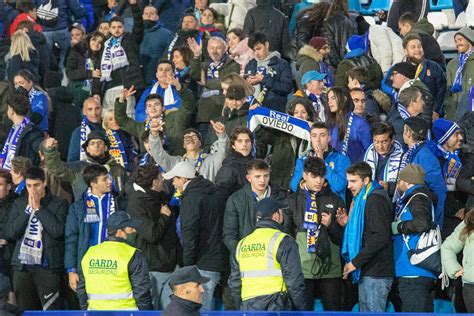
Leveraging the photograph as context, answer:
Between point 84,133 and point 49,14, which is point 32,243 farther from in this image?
point 49,14

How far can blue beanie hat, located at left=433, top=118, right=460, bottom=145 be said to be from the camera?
1534 centimetres

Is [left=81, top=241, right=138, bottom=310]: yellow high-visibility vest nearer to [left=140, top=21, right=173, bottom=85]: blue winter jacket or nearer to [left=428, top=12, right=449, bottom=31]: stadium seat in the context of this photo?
[left=140, top=21, right=173, bottom=85]: blue winter jacket

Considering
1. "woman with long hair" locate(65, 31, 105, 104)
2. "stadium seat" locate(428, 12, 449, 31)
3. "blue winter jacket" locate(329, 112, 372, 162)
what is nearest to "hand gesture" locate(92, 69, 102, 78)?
"woman with long hair" locate(65, 31, 105, 104)

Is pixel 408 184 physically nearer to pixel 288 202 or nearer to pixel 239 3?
pixel 288 202

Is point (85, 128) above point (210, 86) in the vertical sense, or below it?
below

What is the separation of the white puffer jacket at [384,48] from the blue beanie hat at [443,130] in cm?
352

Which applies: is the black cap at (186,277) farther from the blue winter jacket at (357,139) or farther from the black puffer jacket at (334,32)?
the black puffer jacket at (334,32)

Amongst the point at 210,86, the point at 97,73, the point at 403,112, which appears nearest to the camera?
the point at 403,112

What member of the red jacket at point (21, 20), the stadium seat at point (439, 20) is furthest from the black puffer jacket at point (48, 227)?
the stadium seat at point (439, 20)

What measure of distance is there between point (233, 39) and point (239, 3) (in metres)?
2.27

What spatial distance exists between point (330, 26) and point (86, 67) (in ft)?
11.6

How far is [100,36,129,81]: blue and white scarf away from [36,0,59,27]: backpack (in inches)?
87.1

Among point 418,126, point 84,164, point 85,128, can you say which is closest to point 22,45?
point 85,128

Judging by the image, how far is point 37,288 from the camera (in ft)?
49.4
